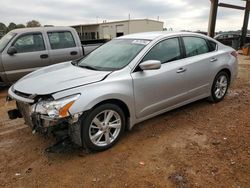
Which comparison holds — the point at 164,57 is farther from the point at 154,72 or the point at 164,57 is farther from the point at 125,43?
the point at 125,43

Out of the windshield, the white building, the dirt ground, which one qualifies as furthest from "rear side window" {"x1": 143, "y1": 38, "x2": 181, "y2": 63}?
the white building

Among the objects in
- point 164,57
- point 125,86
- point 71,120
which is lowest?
point 71,120

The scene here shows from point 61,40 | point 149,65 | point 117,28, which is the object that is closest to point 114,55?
point 149,65

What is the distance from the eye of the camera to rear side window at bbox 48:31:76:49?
285 inches

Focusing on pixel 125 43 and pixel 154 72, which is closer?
pixel 154 72

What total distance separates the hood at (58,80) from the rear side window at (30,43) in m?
3.31

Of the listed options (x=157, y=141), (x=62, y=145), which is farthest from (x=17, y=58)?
(x=157, y=141)

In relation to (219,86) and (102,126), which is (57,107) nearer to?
(102,126)

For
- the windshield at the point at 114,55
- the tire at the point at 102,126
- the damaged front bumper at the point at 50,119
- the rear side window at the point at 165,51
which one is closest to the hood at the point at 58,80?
the damaged front bumper at the point at 50,119

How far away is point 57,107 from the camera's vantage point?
304 centimetres

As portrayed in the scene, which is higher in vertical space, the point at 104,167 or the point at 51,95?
the point at 51,95

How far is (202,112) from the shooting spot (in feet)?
16.4

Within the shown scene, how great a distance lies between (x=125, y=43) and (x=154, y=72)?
0.86 m

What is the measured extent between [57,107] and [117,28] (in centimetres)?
3148
